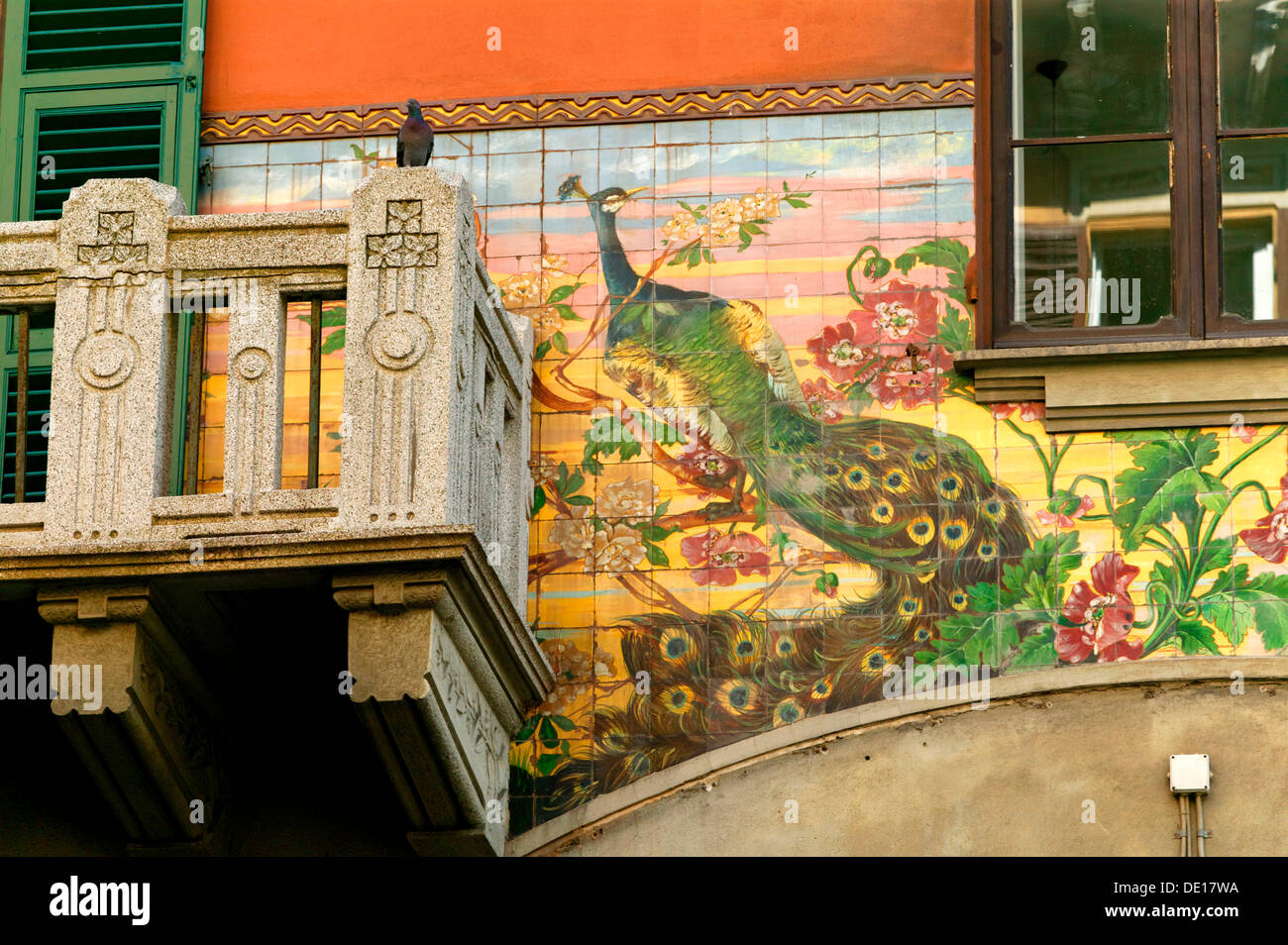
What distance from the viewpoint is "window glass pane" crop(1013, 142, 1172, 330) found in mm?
10859

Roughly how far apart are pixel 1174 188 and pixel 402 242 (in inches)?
135

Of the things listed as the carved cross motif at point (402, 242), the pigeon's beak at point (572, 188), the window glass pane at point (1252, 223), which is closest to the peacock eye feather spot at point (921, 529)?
the window glass pane at point (1252, 223)

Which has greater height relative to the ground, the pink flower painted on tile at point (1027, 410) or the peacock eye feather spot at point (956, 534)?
the pink flower painted on tile at point (1027, 410)

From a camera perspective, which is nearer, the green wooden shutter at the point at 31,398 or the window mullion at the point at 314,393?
the window mullion at the point at 314,393

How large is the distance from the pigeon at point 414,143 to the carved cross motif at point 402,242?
2.48 ft

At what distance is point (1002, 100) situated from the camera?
11.2 metres

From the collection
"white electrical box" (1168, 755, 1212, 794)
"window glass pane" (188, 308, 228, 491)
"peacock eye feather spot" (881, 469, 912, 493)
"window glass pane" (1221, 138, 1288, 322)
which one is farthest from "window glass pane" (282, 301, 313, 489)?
"window glass pane" (1221, 138, 1288, 322)

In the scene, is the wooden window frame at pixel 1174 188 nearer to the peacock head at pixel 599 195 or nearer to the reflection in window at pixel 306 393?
the peacock head at pixel 599 195

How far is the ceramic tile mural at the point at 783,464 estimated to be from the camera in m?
10.5

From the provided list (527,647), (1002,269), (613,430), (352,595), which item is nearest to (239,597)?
(352,595)

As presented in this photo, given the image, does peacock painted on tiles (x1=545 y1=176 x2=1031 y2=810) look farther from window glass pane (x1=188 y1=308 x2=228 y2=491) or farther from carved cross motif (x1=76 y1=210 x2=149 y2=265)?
carved cross motif (x1=76 y1=210 x2=149 y2=265)

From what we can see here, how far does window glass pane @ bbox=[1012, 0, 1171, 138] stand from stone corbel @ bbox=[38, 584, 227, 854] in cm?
435

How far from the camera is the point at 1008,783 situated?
10.1 m

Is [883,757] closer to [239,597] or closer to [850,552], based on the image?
[850,552]
